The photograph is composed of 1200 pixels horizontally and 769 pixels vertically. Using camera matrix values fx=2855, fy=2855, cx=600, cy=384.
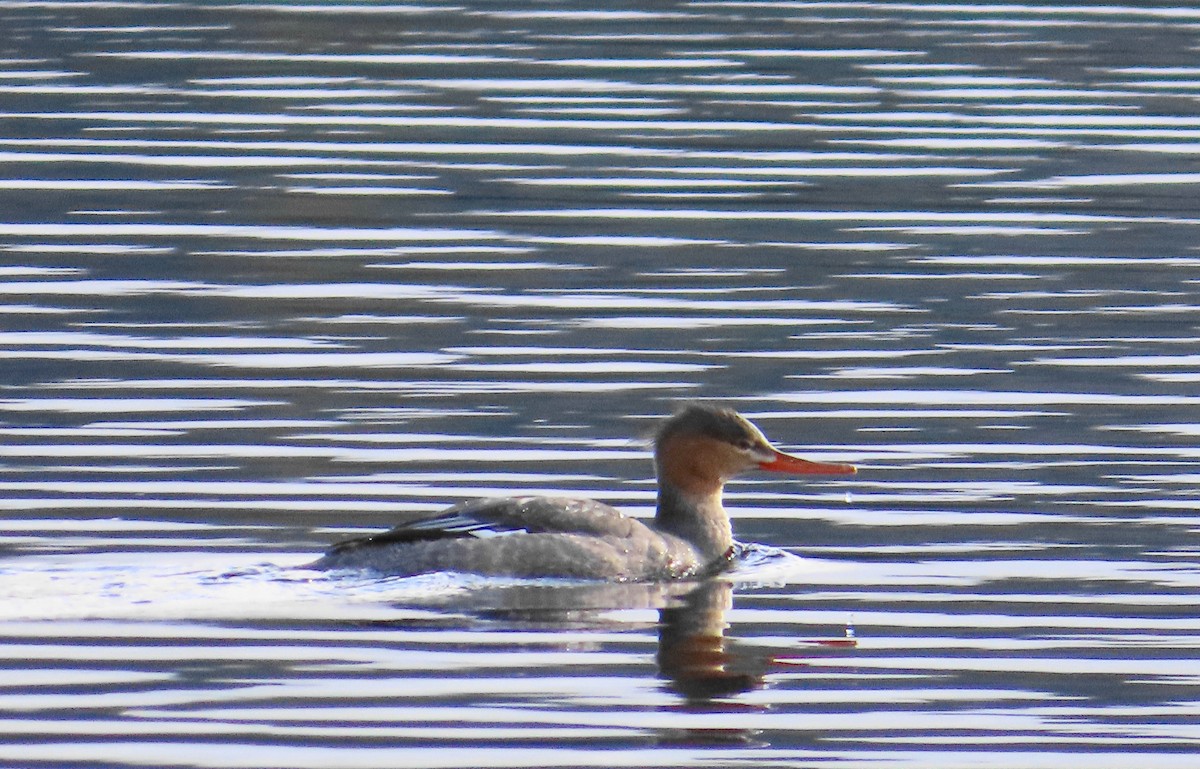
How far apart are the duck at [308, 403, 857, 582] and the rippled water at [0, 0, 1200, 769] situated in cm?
16

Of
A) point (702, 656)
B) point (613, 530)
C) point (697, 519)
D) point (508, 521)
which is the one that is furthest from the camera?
point (697, 519)

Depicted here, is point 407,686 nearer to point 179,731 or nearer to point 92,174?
point 179,731

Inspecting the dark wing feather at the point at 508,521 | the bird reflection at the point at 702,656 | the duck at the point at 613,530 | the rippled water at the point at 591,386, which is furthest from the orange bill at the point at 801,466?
the bird reflection at the point at 702,656

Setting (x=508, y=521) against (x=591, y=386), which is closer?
(x=508, y=521)

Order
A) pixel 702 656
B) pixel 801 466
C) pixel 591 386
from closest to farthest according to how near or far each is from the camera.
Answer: pixel 702 656
pixel 801 466
pixel 591 386

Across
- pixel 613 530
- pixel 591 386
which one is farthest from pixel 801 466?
pixel 591 386

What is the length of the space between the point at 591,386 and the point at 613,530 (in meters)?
2.53

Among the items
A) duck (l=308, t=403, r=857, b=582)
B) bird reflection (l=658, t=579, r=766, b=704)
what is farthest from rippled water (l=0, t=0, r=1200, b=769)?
duck (l=308, t=403, r=857, b=582)

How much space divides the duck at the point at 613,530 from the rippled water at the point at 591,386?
0.52 ft

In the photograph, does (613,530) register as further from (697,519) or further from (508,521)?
(697,519)

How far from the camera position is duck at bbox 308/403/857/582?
10914 millimetres

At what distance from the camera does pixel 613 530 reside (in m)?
11.4

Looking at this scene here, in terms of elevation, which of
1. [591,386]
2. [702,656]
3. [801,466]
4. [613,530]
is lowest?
[702,656]

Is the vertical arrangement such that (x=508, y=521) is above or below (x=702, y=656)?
above
